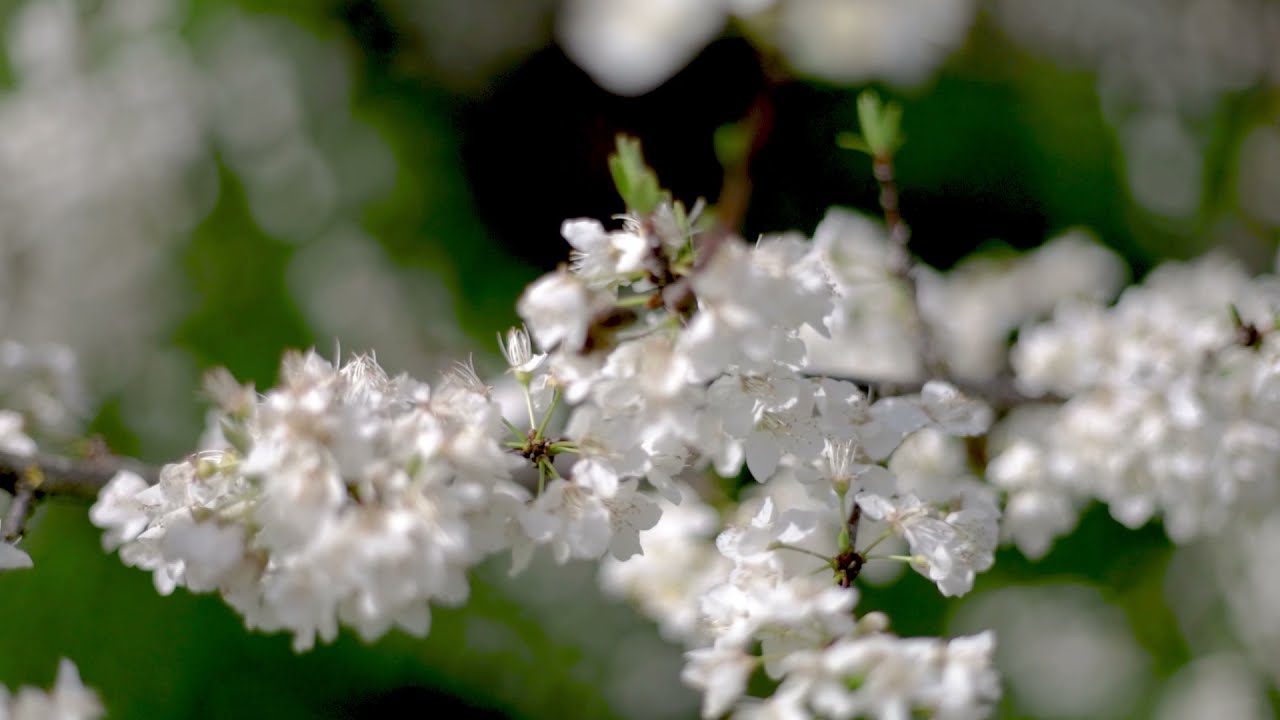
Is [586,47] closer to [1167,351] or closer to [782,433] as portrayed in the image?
[1167,351]

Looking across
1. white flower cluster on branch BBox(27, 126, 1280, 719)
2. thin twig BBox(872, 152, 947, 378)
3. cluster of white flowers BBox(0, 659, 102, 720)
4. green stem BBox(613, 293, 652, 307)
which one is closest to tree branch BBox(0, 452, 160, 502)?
white flower cluster on branch BBox(27, 126, 1280, 719)

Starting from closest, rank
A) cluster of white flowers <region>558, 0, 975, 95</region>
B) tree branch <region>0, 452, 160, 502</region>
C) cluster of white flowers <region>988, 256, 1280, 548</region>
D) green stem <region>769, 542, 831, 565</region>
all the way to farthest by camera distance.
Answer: green stem <region>769, 542, 831, 565</region>
tree branch <region>0, 452, 160, 502</region>
cluster of white flowers <region>988, 256, 1280, 548</region>
cluster of white flowers <region>558, 0, 975, 95</region>

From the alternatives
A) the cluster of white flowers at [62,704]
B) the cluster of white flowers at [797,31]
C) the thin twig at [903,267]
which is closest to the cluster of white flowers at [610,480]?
the cluster of white flowers at [62,704]

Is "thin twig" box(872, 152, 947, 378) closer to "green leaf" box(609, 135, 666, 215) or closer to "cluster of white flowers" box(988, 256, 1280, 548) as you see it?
"cluster of white flowers" box(988, 256, 1280, 548)

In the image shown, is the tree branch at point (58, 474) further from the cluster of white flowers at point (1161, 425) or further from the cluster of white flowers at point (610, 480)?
the cluster of white flowers at point (1161, 425)

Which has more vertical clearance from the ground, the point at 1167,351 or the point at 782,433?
the point at 782,433

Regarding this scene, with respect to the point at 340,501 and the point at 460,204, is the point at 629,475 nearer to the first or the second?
the point at 340,501

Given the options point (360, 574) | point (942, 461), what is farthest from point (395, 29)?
point (360, 574)
